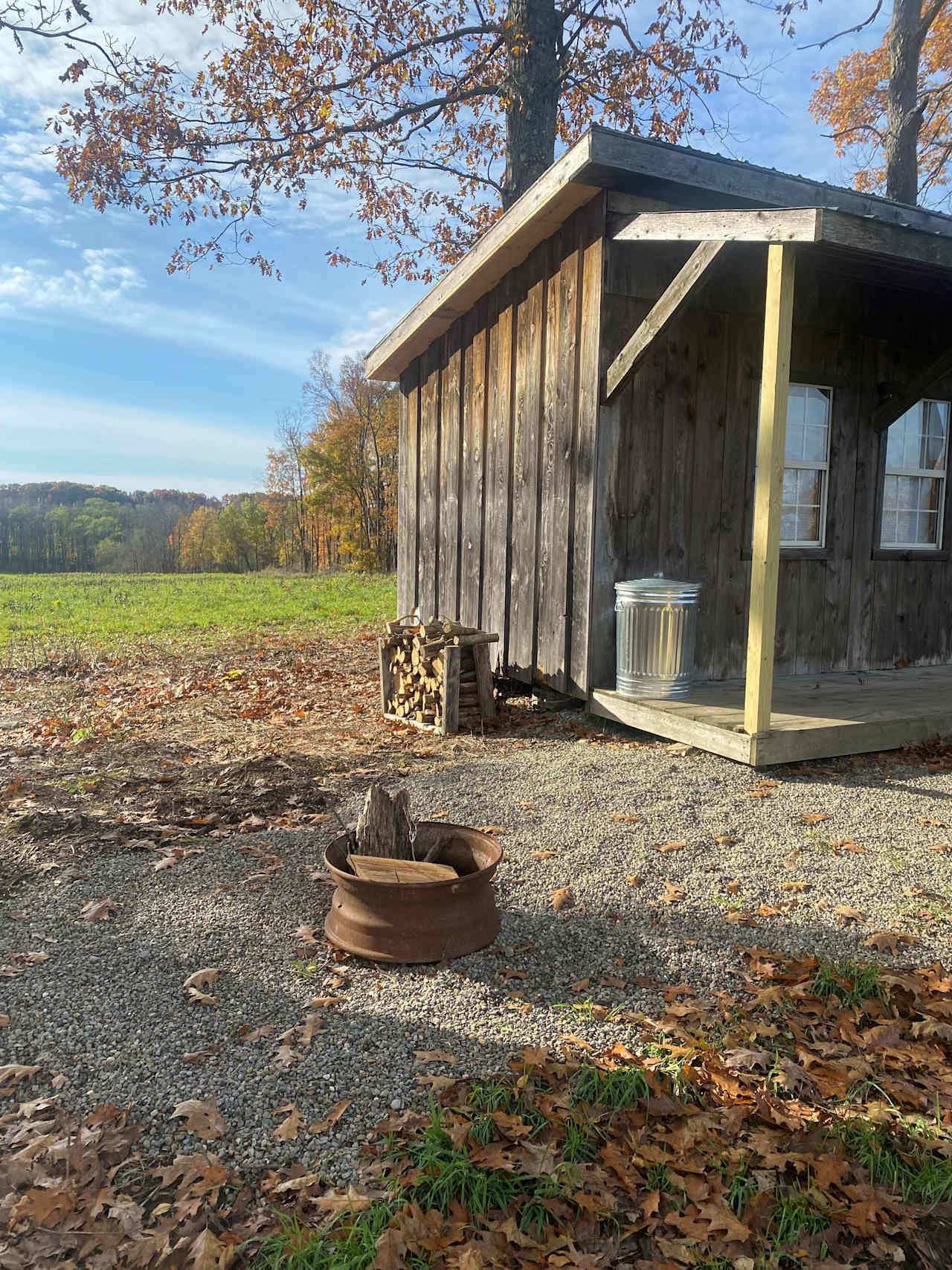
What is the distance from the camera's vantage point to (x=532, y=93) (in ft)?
37.1

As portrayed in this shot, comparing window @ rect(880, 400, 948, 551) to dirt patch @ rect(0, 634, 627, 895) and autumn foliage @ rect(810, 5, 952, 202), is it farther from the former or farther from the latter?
autumn foliage @ rect(810, 5, 952, 202)

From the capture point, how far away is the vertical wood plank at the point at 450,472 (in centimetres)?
883

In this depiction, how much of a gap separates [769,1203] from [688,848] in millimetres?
2306

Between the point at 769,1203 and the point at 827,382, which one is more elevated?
the point at 827,382

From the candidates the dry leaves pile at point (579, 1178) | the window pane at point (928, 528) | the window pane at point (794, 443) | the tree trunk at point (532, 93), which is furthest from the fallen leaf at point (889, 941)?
the tree trunk at point (532, 93)

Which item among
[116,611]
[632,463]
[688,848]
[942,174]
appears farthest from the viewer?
[942,174]

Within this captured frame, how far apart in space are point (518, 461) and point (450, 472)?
55.2 inches

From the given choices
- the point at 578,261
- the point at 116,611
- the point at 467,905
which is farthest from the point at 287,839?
the point at 116,611

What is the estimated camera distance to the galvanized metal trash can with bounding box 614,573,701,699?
6348mm

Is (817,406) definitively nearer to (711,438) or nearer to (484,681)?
(711,438)

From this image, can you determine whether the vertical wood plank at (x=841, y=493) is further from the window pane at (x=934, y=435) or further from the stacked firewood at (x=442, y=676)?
the stacked firewood at (x=442, y=676)

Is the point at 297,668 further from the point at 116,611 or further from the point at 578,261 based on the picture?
the point at 116,611

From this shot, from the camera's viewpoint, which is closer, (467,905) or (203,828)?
(467,905)

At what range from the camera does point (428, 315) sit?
849 cm
